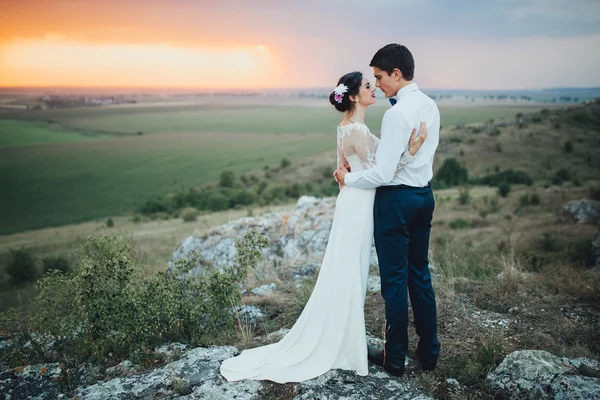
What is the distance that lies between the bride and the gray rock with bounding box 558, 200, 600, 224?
15.7 m

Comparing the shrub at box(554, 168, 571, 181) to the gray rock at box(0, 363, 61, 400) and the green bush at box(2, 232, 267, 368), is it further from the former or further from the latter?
the gray rock at box(0, 363, 61, 400)

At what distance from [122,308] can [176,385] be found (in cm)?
142

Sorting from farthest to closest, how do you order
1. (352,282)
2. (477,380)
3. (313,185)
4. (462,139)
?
(462,139)
(313,185)
(352,282)
(477,380)

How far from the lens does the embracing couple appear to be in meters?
3.71

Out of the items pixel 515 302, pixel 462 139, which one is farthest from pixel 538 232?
pixel 462 139

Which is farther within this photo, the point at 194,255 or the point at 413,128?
the point at 194,255

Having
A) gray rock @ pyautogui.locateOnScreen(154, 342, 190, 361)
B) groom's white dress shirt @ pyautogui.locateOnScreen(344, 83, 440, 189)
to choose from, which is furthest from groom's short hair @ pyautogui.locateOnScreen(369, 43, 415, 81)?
gray rock @ pyautogui.locateOnScreen(154, 342, 190, 361)

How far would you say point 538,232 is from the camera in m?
15.3

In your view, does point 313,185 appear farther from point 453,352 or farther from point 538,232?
point 453,352

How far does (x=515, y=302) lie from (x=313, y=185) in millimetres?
33259

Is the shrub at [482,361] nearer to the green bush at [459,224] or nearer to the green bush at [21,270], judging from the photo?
the green bush at [459,224]

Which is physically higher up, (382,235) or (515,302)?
(382,235)

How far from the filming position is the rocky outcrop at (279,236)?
12516 millimetres

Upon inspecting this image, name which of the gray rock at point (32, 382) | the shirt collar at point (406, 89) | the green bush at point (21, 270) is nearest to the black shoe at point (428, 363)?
the shirt collar at point (406, 89)
